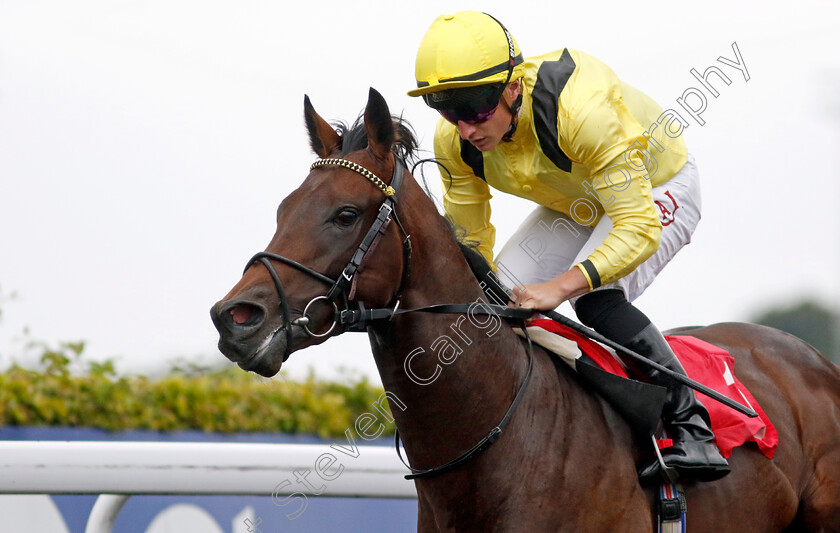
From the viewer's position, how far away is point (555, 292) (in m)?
2.77

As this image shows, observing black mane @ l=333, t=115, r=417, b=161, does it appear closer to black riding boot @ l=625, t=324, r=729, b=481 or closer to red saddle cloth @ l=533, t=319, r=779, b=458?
red saddle cloth @ l=533, t=319, r=779, b=458

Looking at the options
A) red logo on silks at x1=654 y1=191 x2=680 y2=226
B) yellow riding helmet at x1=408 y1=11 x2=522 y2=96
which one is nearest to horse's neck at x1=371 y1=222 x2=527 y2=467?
yellow riding helmet at x1=408 y1=11 x2=522 y2=96

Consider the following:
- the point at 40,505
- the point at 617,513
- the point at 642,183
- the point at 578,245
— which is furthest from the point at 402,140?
the point at 40,505

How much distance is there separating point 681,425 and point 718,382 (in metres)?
0.36

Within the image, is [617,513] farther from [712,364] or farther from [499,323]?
[712,364]

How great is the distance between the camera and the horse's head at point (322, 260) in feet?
→ 7.27

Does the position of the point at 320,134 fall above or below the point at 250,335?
above

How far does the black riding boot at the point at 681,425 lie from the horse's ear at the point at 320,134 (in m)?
1.17

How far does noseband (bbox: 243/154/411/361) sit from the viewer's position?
7.44 feet

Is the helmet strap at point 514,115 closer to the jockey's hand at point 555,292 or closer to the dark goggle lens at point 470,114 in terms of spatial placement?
the dark goggle lens at point 470,114

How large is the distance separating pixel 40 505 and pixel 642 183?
2.30 m

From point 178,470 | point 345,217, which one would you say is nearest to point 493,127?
point 345,217

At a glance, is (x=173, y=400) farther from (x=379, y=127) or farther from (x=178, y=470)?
(x=379, y=127)

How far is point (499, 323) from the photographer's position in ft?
8.84
